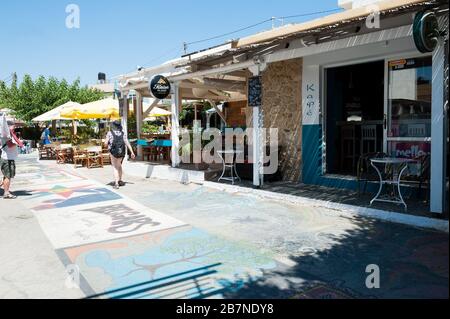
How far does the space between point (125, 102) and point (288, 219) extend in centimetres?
926

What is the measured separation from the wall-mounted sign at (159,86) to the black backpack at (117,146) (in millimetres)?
1612

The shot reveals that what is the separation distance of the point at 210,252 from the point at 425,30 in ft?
12.8

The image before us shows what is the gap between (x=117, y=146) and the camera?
9359 mm

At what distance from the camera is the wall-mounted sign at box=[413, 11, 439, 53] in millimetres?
4910

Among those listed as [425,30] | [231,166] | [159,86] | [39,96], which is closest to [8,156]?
[159,86]

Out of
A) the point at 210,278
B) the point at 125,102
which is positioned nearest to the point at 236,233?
the point at 210,278

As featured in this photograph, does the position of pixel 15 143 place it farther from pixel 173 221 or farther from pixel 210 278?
pixel 210 278

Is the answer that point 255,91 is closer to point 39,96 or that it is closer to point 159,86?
point 159,86

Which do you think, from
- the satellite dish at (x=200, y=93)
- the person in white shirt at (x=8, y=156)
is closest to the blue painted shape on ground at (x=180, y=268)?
the person in white shirt at (x=8, y=156)

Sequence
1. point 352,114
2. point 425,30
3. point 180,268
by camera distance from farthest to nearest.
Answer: point 352,114
point 425,30
point 180,268

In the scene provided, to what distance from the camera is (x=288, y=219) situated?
20.0ft

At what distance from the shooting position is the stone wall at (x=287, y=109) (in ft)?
29.4

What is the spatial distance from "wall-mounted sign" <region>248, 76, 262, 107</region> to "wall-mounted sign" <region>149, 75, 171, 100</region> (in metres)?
3.17

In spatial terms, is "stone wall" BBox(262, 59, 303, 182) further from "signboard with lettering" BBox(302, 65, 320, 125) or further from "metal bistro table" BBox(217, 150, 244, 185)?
"metal bistro table" BBox(217, 150, 244, 185)
